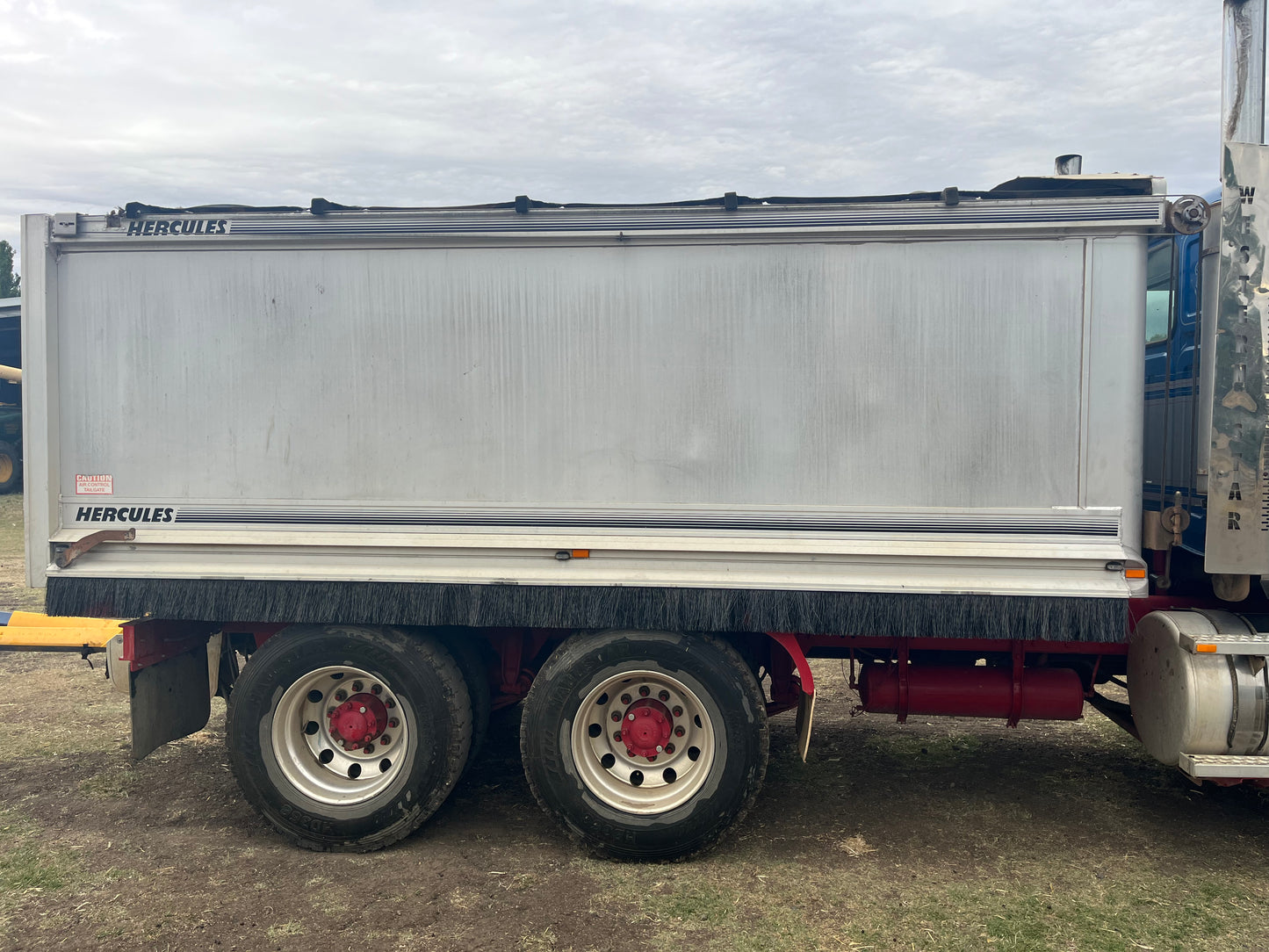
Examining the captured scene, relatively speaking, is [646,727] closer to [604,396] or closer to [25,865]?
[604,396]

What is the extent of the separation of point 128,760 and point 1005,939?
16.4 feet

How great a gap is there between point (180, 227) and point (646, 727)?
10.8 feet

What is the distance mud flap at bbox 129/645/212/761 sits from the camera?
14.9ft

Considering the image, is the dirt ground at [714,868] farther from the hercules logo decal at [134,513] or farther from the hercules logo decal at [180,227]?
the hercules logo decal at [180,227]

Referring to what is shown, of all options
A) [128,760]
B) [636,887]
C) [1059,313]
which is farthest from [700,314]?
[128,760]

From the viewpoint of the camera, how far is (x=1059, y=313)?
4023 mm

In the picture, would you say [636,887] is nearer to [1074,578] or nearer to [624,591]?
[624,591]

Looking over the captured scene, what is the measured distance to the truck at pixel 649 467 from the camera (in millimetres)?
4008

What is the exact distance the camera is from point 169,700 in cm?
471

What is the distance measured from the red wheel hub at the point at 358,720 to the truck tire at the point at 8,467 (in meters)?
19.2

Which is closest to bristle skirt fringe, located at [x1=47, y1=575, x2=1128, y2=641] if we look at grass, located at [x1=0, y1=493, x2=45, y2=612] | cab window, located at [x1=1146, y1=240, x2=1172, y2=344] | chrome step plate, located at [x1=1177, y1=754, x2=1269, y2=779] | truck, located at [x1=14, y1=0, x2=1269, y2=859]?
truck, located at [x1=14, y1=0, x2=1269, y2=859]

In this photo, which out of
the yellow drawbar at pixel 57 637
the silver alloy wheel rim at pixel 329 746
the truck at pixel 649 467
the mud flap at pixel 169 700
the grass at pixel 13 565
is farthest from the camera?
the grass at pixel 13 565

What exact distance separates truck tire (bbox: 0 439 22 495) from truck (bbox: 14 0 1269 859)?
18.6 metres

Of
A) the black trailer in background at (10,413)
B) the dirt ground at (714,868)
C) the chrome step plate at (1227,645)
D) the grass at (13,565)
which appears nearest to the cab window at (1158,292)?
the chrome step plate at (1227,645)
